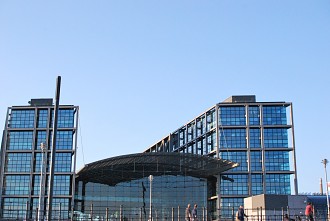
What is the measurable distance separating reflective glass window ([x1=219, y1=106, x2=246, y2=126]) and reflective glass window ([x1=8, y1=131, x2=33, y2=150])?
3330cm

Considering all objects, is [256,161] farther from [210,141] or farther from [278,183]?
[210,141]

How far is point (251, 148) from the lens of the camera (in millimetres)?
92375

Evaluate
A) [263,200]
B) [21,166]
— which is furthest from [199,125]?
[263,200]

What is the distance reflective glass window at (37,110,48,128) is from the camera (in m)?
92.8

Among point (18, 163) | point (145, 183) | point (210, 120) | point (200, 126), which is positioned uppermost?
point (210, 120)

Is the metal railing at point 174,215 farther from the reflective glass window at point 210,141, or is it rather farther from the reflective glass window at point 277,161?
the reflective glass window at point 210,141

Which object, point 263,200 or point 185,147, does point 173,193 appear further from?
point 263,200

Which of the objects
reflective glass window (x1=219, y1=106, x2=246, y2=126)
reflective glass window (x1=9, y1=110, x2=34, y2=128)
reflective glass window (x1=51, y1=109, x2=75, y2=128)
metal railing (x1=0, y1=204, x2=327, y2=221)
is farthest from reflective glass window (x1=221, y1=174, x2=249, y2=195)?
reflective glass window (x1=9, y1=110, x2=34, y2=128)

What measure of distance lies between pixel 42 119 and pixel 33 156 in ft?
22.0

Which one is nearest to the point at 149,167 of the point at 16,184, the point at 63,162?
the point at 63,162

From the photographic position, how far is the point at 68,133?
299 feet

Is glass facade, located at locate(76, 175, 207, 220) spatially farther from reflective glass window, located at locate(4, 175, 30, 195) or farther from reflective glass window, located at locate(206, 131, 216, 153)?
reflective glass window, located at locate(4, 175, 30, 195)

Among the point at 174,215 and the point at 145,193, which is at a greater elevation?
the point at 145,193

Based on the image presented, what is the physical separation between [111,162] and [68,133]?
38.1 ft
